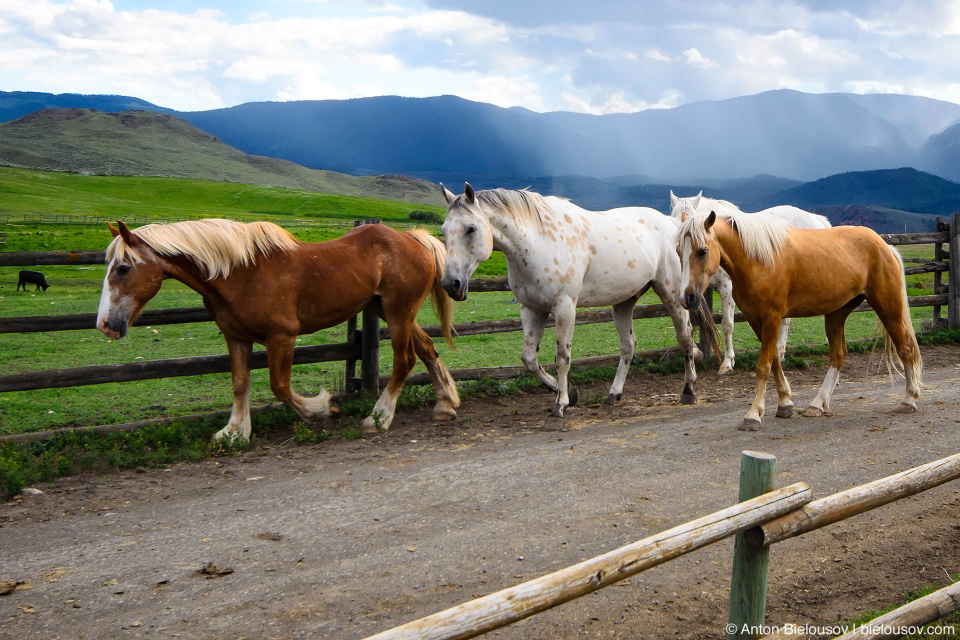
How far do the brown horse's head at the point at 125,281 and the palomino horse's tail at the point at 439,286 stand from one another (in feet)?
8.71

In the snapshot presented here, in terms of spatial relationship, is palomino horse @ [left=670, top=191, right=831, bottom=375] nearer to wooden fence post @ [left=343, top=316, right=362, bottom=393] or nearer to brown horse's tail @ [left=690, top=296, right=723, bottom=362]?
brown horse's tail @ [left=690, top=296, right=723, bottom=362]

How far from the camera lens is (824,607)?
129 inches

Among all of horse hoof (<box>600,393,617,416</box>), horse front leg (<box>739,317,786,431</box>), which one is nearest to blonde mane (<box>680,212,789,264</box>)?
horse front leg (<box>739,317,786,431</box>)

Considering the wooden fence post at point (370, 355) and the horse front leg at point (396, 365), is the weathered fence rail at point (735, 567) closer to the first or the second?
the horse front leg at point (396, 365)

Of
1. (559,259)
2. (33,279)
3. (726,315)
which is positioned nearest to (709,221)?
(559,259)

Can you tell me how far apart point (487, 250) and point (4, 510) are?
438 cm

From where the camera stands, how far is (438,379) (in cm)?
726

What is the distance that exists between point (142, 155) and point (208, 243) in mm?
179471

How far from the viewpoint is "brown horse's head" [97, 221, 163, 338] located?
5.46 meters

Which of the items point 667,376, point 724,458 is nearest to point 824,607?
point 724,458

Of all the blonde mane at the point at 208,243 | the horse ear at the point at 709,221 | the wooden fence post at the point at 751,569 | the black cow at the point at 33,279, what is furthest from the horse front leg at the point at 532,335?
the black cow at the point at 33,279

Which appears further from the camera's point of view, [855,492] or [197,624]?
[197,624]

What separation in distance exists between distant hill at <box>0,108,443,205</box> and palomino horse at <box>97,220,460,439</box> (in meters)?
150

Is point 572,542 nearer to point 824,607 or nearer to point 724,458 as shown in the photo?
point 824,607
